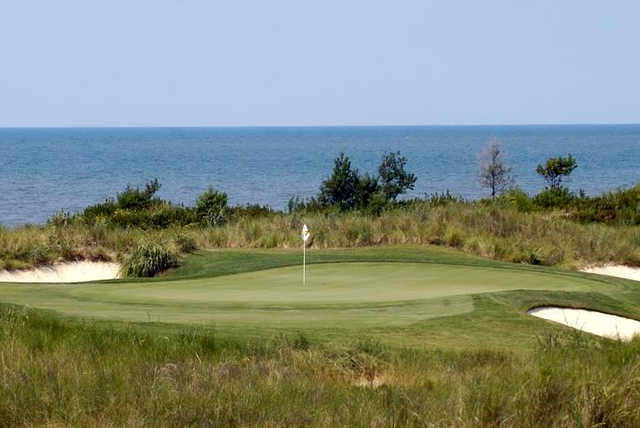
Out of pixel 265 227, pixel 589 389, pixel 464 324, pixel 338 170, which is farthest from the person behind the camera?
pixel 338 170

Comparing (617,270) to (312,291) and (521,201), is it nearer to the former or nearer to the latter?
(312,291)

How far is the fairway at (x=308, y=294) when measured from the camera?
11.0 m

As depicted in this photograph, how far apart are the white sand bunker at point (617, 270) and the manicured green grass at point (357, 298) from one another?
15.6 ft

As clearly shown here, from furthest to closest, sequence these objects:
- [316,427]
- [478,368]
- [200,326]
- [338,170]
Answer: [338,170] < [200,326] < [478,368] < [316,427]

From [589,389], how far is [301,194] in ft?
235

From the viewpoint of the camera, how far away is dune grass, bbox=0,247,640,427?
6.71 metres

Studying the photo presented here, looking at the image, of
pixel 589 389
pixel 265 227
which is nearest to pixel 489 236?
pixel 265 227

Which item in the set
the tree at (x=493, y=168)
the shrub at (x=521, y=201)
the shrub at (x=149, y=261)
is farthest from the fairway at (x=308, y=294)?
the tree at (x=493, y=168)

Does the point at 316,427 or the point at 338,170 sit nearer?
the point at 316,427

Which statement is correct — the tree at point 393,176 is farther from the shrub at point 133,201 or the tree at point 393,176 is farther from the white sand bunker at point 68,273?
the white sand bunker at point 68,273

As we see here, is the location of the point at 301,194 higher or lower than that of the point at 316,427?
lower

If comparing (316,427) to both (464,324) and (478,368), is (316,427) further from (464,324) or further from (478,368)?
(464,324)

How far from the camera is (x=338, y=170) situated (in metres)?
37.5

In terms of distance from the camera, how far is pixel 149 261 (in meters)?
20.3
